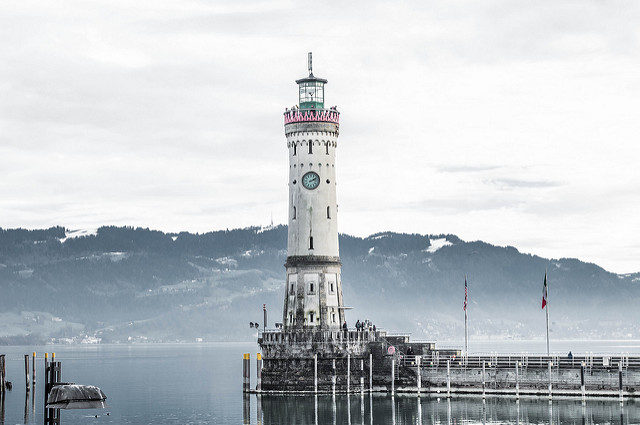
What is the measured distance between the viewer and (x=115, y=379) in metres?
195

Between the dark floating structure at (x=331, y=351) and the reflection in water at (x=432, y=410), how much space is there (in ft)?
4.78

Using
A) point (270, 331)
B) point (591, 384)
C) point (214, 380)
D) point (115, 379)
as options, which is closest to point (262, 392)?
point (270, 331)

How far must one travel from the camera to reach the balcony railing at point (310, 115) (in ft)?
371

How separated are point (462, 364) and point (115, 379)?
10188cm

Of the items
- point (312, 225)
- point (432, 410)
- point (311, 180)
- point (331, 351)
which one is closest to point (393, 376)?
point (331, 351)

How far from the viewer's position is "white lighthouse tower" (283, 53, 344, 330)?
113 meters

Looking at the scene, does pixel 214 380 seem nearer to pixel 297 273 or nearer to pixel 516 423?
pixel 297 273

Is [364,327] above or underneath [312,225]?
underneath

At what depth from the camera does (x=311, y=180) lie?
113250 mm

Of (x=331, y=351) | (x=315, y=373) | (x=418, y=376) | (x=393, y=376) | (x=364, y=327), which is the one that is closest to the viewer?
(x=418, y=376)

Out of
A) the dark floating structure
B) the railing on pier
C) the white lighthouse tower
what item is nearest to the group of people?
the dark floating structure

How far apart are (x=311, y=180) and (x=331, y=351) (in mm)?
17108

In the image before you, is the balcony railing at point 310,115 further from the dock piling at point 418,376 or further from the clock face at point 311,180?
the dock piling at point 418,376

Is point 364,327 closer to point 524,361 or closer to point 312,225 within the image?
point 312,225
